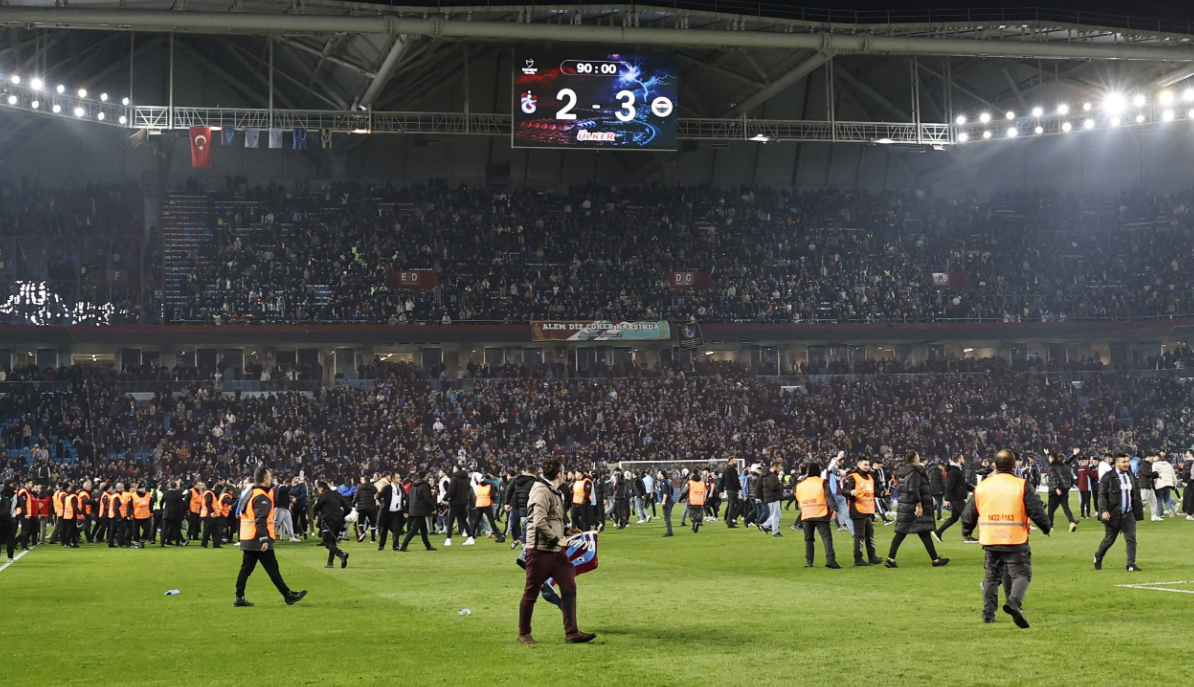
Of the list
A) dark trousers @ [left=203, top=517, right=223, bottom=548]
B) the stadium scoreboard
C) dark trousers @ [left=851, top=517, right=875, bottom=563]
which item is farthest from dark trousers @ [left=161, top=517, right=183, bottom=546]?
dark trousers @ [left=851, top=517, right=875, bottom=563]

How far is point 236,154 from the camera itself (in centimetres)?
5631

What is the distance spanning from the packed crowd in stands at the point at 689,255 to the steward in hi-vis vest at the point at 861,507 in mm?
35000

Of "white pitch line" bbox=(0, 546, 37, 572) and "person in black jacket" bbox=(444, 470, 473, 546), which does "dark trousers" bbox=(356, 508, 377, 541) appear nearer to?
"person in black jacket" bbox=(444, 470, 473, 546)

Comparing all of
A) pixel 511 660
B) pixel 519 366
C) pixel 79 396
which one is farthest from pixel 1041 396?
pixel 511 660

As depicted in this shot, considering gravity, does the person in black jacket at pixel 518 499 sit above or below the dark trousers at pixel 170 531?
above

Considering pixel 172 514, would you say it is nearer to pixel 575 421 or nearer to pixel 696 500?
pixel 696 500

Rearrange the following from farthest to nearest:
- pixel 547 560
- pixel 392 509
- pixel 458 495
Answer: pixel 392 509 → pixel 458 495 → pixel 547 560

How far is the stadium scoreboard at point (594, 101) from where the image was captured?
3731 cm

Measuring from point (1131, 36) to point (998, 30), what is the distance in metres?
4.52

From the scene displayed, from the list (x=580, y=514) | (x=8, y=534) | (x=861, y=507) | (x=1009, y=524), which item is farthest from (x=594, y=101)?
(x=1009, y=524)

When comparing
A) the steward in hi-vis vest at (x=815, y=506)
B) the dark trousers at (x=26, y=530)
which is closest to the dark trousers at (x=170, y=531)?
the dark trousers at (x=26, y=530)

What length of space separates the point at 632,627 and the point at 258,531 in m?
4.81

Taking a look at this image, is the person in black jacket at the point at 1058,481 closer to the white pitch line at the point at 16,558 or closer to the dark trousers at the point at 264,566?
the dark trousers at the point at 264,566

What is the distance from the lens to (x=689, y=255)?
182ft
